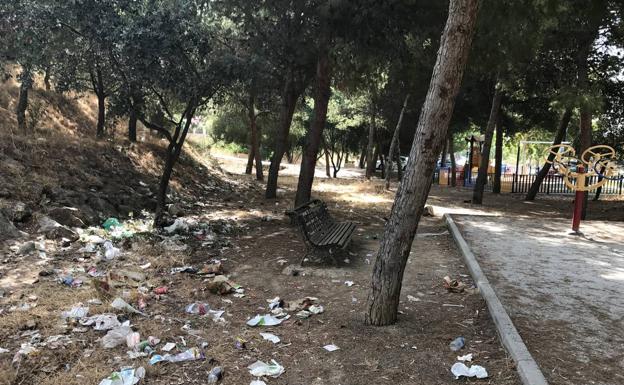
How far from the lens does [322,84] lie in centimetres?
1041

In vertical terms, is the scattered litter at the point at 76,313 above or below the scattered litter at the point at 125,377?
above

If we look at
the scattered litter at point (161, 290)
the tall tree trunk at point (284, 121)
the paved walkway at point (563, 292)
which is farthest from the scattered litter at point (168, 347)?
the tall tree trunk at point (284, 121)

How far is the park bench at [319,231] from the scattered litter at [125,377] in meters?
3.13

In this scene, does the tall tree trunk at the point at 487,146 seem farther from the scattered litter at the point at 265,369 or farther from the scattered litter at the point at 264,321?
the scattered litter at the point at 265,369

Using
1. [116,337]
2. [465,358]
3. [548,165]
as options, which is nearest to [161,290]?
[116,337]

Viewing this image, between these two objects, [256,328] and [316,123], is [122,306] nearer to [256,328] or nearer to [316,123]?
[256,328]

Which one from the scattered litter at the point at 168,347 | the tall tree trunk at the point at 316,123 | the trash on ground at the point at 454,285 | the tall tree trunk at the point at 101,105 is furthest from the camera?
the tall tree trunk at the point at 101,105

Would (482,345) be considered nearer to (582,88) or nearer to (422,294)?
(422,294)

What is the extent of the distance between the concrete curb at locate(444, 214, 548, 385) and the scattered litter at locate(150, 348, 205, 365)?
96.7 inches

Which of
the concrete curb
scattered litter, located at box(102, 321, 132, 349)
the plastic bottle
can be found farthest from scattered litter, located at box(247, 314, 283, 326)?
the concrete curb

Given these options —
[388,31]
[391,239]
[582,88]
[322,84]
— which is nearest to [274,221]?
[322,84]

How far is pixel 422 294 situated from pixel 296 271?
173cm

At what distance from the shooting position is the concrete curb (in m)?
3.49

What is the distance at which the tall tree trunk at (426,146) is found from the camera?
163 inches
